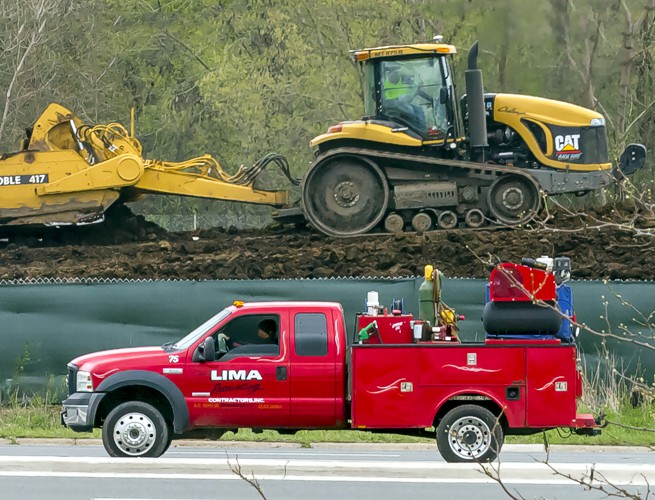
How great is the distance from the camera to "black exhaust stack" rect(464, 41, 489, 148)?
24.7m

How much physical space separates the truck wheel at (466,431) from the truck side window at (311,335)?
1.29 m

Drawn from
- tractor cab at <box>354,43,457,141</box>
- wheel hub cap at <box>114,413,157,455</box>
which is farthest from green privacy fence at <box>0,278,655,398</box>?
tractor cab at <box>354,43,457,141</box>

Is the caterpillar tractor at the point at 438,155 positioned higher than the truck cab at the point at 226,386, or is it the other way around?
the caterpillar tractor at the point at 438,155

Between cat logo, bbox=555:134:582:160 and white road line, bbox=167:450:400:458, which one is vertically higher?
cat logo, bbox=555:134:582:160

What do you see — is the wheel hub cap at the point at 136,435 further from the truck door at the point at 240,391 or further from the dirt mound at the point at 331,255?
the dirt mound at the point at 331,255

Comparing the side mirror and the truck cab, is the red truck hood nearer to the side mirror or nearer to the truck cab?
the truck cab

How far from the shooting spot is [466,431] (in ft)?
38.3

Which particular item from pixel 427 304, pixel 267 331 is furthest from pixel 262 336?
pixel 427 304

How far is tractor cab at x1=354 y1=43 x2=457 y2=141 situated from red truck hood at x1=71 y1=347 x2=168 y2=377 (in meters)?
13.2

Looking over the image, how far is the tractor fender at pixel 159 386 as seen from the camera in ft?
39.5

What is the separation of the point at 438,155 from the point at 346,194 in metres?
1.86

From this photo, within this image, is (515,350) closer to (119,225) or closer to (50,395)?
(50,395)

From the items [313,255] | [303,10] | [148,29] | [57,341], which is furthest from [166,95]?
Answer: [57,341]

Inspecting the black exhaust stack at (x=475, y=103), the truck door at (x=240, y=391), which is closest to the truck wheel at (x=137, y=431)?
the truck door at (x=240, y=391)
